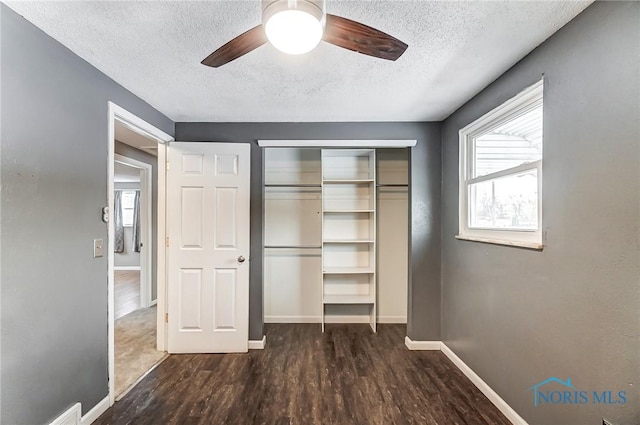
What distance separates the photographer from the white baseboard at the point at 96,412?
1.89 m

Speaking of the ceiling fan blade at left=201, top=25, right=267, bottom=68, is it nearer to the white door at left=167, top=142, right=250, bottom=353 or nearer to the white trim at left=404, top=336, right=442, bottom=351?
the white door at left=167, top=142, right=250, bottom=353

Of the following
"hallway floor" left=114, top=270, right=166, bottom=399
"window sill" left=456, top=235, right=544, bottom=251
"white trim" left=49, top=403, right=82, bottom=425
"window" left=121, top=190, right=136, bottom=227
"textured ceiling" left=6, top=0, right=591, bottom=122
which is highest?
"textured ceiling" left=6, top=0, right=591, bottom=122

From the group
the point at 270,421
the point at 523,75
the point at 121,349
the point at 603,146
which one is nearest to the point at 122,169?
the point at 121,349

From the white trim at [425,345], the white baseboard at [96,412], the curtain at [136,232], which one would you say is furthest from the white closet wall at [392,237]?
the curtain at [136,232]

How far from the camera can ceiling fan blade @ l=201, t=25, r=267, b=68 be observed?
4.04ft

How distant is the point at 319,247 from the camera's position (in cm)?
378

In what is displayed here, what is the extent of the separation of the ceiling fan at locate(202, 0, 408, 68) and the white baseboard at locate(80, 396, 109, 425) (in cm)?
239

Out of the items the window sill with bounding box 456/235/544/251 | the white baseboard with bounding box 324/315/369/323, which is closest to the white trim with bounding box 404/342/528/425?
the white baseboard with bounding box 324/315/369/323

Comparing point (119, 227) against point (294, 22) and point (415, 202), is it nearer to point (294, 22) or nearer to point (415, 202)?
point (415, 202)

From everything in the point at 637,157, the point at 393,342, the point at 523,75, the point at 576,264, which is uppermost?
the point at 523,75

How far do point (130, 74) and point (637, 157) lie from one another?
2890 millimetres

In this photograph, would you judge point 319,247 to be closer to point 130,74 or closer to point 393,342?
point 393,342

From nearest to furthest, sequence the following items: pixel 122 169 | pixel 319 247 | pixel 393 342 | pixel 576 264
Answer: pixel 576 264, pixel 393 342, pixel 319 247, pixel 122 169

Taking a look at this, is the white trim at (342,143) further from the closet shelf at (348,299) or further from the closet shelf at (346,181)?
the closet shelf at (348,299)
